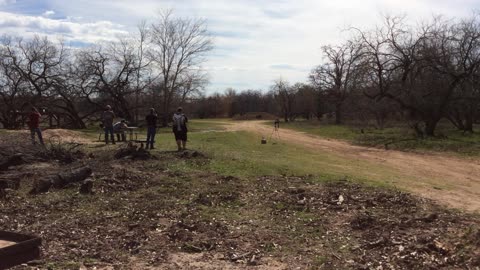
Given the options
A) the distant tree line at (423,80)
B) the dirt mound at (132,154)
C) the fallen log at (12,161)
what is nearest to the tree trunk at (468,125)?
the distant tree line at (423,80)

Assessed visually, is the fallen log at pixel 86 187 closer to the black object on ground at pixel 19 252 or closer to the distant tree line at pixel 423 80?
the black object on ground at pixel 19 252

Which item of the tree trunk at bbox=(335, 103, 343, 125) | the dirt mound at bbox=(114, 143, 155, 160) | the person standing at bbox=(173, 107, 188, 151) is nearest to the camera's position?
the dirt mound at bbox=(114, 143, 155, 160)

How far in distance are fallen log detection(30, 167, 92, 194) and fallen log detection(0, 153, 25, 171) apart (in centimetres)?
264

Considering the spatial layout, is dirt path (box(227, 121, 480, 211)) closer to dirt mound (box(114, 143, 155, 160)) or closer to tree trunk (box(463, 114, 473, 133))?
dirt mound (box(114, 143, 155, 160))

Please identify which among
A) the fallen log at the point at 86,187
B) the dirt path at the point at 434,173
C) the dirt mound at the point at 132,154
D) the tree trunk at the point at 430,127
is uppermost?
the tree trunk at the point at 430,127

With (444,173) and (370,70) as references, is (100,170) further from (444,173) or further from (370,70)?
(370,70)

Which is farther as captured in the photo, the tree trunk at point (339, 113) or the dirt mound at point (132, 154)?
the tree trunk at point (339, 113)

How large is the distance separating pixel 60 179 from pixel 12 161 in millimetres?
3261

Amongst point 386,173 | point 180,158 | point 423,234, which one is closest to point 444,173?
point 386,173

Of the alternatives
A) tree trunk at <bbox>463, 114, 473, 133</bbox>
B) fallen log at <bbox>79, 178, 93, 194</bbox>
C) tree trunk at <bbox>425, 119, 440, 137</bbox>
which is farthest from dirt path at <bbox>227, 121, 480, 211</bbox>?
tree trunk at <bbox>463, 114, 473, 133</bbox>

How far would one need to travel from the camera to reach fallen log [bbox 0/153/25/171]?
13091mm

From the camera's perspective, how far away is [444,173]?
16.0 metres

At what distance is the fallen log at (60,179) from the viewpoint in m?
10.6

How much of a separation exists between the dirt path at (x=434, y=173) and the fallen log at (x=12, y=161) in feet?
32.7
